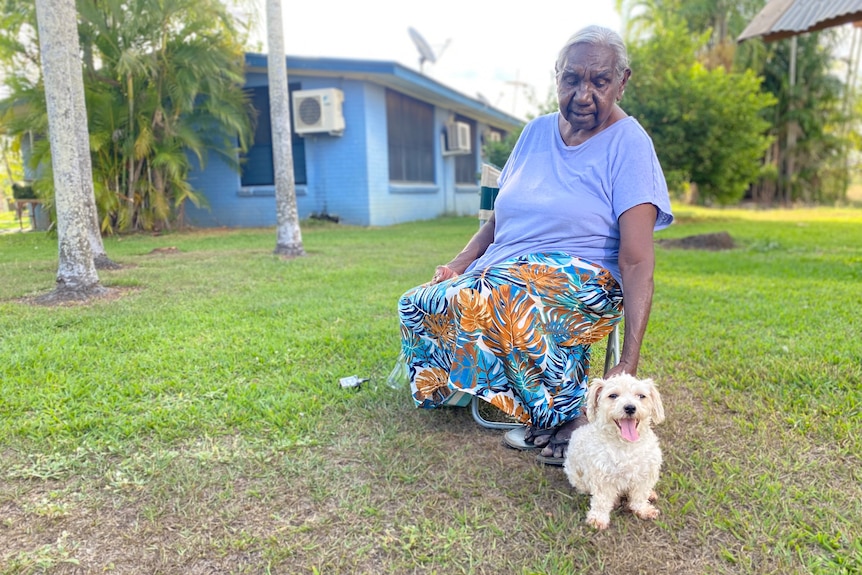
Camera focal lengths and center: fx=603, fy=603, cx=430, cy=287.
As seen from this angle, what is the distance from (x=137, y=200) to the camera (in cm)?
1070

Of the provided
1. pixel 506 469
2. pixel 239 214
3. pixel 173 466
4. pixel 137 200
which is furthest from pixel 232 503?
pixel 239 214

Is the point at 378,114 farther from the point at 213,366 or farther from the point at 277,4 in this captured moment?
the point at 213,366

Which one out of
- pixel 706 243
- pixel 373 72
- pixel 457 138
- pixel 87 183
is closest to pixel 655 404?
pixel 87 183

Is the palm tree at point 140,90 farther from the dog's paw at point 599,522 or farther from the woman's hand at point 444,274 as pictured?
the dog's paw at point 599,522

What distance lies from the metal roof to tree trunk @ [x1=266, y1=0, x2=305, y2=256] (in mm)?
5425

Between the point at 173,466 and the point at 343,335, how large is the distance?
69.7 inches

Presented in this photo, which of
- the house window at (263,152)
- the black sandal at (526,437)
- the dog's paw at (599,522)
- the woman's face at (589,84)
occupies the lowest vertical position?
the dog's paw at (599,522)

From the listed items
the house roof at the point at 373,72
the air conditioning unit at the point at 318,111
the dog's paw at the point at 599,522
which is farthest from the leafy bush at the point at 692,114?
the dog's paw at the point at 599,522

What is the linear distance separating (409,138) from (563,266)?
518 inches

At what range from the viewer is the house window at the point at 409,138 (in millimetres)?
13898

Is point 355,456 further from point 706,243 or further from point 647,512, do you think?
point 706,243

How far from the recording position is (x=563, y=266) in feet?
7.32

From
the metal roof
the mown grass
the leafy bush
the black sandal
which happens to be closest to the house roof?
the leafy bush

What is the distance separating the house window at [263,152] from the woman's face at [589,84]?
10.6 m
